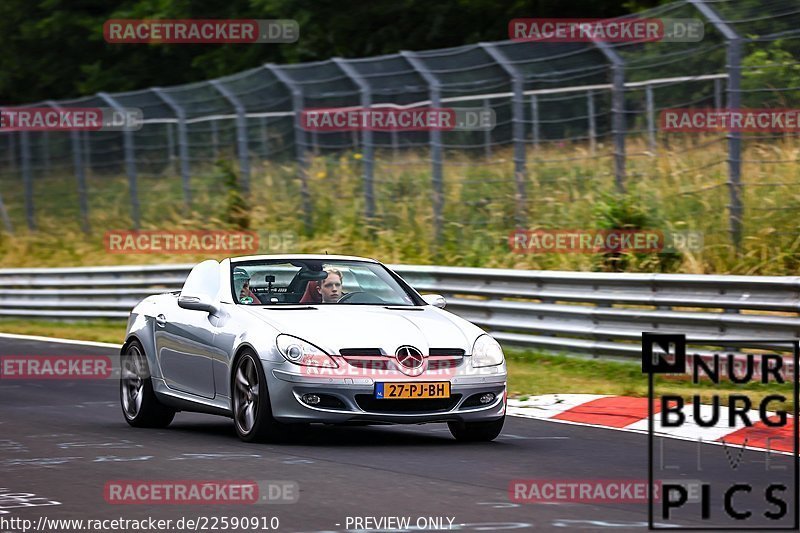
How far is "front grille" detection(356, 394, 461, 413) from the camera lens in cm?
1013

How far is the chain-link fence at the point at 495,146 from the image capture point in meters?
15.9

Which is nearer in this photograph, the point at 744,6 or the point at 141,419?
the point at 141,419

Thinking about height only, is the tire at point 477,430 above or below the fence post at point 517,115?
below

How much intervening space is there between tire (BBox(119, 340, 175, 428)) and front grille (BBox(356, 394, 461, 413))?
95.1 inches

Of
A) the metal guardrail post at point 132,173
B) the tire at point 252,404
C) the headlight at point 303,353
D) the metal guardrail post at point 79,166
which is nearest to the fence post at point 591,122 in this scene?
the tire at point 252,404

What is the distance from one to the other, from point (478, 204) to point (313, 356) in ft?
34.6

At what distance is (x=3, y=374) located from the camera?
17.2 m

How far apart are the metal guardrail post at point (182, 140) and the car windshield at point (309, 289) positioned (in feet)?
50.0

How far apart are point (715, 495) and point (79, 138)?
23.1 meters

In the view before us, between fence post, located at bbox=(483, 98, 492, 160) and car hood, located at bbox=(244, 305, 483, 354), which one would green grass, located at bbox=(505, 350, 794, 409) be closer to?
car hood, located at bbox=(244, 305, 483, 354)

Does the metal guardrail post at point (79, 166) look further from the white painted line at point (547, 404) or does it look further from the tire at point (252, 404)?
the tire at point (252, 404)

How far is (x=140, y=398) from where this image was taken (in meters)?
12.0

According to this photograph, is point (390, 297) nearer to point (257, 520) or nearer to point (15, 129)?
point (257, 520)

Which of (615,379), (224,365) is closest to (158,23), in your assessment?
(615,379)
